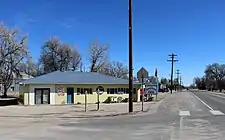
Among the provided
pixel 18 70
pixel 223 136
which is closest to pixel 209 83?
pixel 18 70

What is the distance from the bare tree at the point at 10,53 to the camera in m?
63.3

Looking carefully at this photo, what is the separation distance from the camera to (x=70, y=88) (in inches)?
1736

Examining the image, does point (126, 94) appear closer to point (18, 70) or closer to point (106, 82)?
point (106, 82)

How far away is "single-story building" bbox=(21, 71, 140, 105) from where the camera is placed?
42.4 meters

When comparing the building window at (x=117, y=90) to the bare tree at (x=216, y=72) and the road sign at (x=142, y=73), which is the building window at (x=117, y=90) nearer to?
the road sign at (x=142, y=73)

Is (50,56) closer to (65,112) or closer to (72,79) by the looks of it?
(72,79)

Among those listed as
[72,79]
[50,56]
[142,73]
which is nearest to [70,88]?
[72,79]

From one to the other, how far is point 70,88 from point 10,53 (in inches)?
938

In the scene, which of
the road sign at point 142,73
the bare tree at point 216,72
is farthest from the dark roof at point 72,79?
the bare tree at point 216,72

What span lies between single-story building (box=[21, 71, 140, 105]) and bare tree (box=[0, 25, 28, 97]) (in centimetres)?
1855

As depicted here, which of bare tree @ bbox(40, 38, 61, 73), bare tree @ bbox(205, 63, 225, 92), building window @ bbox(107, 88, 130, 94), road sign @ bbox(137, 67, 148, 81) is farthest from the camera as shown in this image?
bare tree @ bbox(205, 63, 225, 92)

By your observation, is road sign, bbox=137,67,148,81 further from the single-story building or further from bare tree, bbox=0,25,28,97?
bare tree, bbox=0,25,28,97

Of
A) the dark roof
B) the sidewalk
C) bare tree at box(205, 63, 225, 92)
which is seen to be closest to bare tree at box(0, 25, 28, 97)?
the dark roof

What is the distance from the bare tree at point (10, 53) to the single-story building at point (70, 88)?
1855cm
